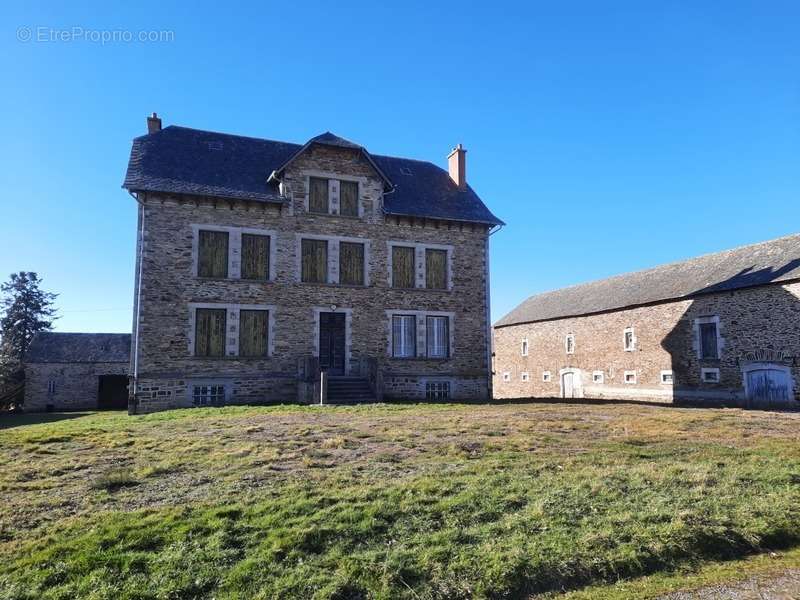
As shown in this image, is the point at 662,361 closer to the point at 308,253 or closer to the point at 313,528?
the point at 308,253

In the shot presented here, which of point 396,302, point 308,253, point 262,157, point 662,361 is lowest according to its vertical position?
point 662,361

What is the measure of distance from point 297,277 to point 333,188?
365cm

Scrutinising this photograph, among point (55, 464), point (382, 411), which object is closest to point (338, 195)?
point (382, 411)

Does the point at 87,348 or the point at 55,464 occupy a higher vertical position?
the point at 87,348

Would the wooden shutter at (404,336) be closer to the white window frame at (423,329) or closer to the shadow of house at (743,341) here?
the white window frame at (423,329)

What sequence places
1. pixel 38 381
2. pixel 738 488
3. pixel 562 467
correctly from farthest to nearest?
1. pixel 38 381
2. pixel 562 467
3. pixel 738 488

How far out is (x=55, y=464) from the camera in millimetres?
7922

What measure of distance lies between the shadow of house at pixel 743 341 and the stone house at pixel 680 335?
0.04 metres

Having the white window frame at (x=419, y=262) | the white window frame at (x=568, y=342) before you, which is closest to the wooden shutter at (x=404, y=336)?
the white window frame at (x=419, y=262)

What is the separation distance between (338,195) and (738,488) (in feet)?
52.6

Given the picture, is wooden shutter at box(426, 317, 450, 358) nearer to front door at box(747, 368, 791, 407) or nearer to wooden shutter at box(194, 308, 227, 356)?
wooden shutter at box(194, 308, 227, 356)

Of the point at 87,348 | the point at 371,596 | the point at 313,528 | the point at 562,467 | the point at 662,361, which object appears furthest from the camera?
the point at 87,348

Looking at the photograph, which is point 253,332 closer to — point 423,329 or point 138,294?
point 138,294

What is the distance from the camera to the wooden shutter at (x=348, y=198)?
65.8 ft
